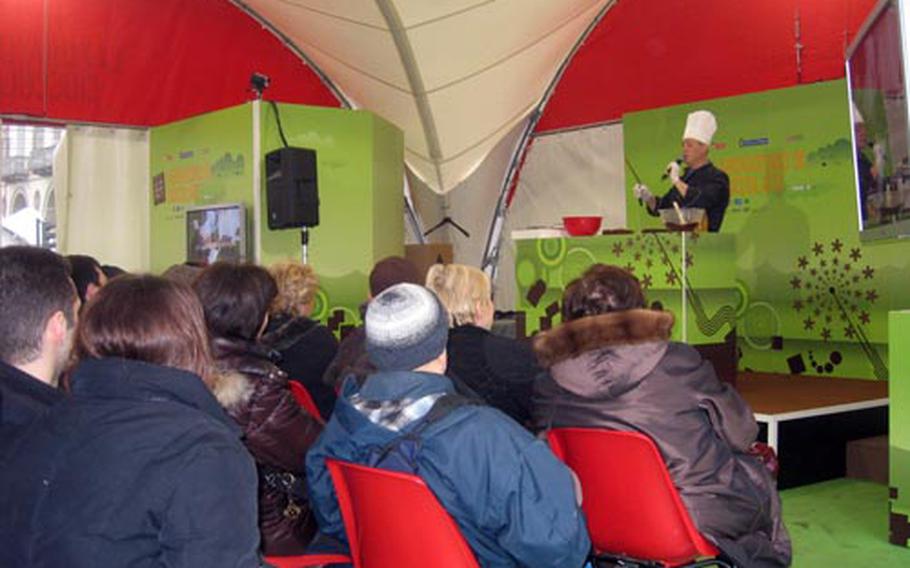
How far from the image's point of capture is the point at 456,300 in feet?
10.5

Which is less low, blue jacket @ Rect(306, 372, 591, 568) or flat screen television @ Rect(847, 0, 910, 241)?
flat screen television @ Rect(847, 0, 910, 241)

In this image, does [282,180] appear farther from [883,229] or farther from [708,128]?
[883,229]

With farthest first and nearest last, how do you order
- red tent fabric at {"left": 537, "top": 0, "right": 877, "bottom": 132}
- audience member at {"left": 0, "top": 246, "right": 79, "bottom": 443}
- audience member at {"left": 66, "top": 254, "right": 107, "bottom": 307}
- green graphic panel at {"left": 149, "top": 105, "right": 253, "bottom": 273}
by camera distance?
red tent fabric at {"left": 537, "top": 0, "right": 877, "bottom": 132}, green graphic panel at {"left": 149, "top": 105, "right": 253, "bottom": 273}, audience member at {"left": 66, "top": 254, "right": 107, "bottom": 307}, audience member at {"left": 0, "top": 246, "right": 79, "bottom": 443}

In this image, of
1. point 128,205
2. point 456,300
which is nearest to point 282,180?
point 128,205

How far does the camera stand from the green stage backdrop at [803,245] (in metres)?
6.27

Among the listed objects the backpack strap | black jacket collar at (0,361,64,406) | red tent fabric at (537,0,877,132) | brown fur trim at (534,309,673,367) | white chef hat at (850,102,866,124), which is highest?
red tent fabric at (537,0,877,132)

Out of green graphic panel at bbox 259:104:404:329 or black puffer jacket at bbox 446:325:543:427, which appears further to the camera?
green graphic panel at bbox 259:104:404:329

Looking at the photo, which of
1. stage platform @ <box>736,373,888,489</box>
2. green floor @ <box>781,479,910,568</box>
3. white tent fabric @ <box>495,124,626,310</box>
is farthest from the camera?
white tent fabric @ <box>495,124,626,310</box>

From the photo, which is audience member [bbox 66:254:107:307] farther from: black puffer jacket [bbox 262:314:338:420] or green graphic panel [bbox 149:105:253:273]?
green graphic panel [bbox 149:105:253:273]

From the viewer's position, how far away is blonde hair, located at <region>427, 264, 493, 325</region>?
3195 millimetres

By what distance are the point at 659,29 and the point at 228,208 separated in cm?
398

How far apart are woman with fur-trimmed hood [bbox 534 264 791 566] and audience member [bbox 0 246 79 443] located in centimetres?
131

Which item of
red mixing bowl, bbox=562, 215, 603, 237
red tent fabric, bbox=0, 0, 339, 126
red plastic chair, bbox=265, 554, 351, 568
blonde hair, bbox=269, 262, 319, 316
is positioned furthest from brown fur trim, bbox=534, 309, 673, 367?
red tent fabric, bbox=0, 0, 339, 126

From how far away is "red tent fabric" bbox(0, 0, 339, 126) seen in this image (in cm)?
796
